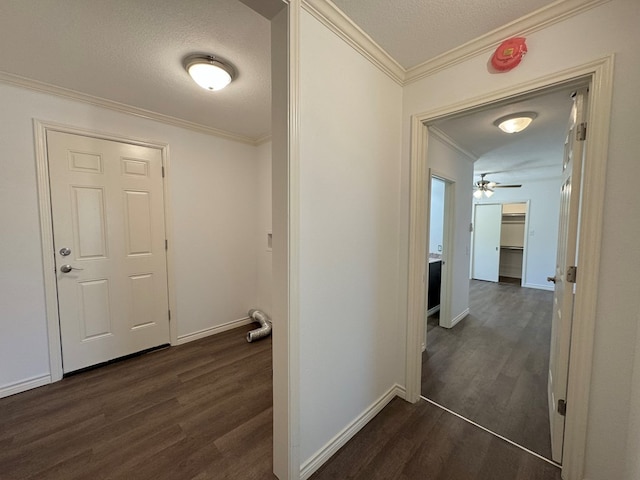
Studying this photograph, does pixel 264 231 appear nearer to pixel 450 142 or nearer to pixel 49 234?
pixel 49 234

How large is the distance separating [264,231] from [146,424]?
2175mm

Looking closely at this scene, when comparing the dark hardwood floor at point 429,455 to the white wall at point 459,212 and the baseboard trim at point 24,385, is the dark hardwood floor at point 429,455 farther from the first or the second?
the baseboard trim at point 24,385

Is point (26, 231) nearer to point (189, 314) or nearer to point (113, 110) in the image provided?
point (113, 110)

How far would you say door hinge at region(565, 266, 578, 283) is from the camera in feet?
4.28

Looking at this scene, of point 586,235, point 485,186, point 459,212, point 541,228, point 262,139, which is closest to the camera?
point 586,235

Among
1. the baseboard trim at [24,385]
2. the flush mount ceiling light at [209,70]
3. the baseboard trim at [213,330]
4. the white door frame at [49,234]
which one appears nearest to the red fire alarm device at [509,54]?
the flush mount ceiling light at [209,70]

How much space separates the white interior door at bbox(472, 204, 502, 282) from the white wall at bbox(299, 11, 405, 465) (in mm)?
5537

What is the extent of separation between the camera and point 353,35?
1413 mm

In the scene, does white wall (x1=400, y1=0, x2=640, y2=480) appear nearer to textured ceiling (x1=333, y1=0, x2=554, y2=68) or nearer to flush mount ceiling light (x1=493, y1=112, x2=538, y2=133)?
textured ceiling (x1=333, y1=0, x2=554, y2=68)

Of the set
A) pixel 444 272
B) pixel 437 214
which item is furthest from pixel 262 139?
pixel 437 214

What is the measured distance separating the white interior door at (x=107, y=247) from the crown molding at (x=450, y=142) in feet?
9.50

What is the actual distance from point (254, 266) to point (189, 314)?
963 mm

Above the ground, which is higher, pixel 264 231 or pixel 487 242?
pixel 264 231

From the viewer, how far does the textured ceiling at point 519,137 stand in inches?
86.7
